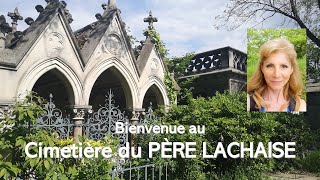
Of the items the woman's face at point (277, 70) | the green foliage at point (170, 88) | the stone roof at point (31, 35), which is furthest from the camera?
the green foliage at point (170, 88)

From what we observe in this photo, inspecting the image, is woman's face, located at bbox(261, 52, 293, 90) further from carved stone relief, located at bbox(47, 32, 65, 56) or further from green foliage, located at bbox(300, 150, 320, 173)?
carved stone relief, located at bbox(47, 32, 65, 56)

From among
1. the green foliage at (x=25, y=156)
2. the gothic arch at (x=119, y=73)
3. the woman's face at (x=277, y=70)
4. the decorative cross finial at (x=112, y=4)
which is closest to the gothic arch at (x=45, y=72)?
the gothic arch at (x=119, y=73)

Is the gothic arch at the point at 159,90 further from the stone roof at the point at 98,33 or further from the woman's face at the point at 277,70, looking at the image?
the woman's face at the point at 277,70

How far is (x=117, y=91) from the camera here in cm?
1216

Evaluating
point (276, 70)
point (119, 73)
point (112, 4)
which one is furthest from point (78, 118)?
point (276, 70)

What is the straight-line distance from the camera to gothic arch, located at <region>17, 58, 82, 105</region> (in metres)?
A: 7.18

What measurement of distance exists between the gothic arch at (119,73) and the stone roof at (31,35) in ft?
3.08

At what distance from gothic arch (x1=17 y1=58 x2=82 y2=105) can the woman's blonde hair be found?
500 cm

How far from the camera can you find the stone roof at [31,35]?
697 centimetres

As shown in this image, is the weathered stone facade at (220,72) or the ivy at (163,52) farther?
the weathered stone facade at (220,72)

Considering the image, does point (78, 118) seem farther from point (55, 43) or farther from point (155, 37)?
point (155, 37)

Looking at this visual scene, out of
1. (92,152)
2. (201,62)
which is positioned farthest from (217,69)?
(92,152)

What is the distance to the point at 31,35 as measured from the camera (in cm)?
751

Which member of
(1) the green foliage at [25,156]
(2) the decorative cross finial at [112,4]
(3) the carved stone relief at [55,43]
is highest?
(2) the decorative cross finial at [112,4]
